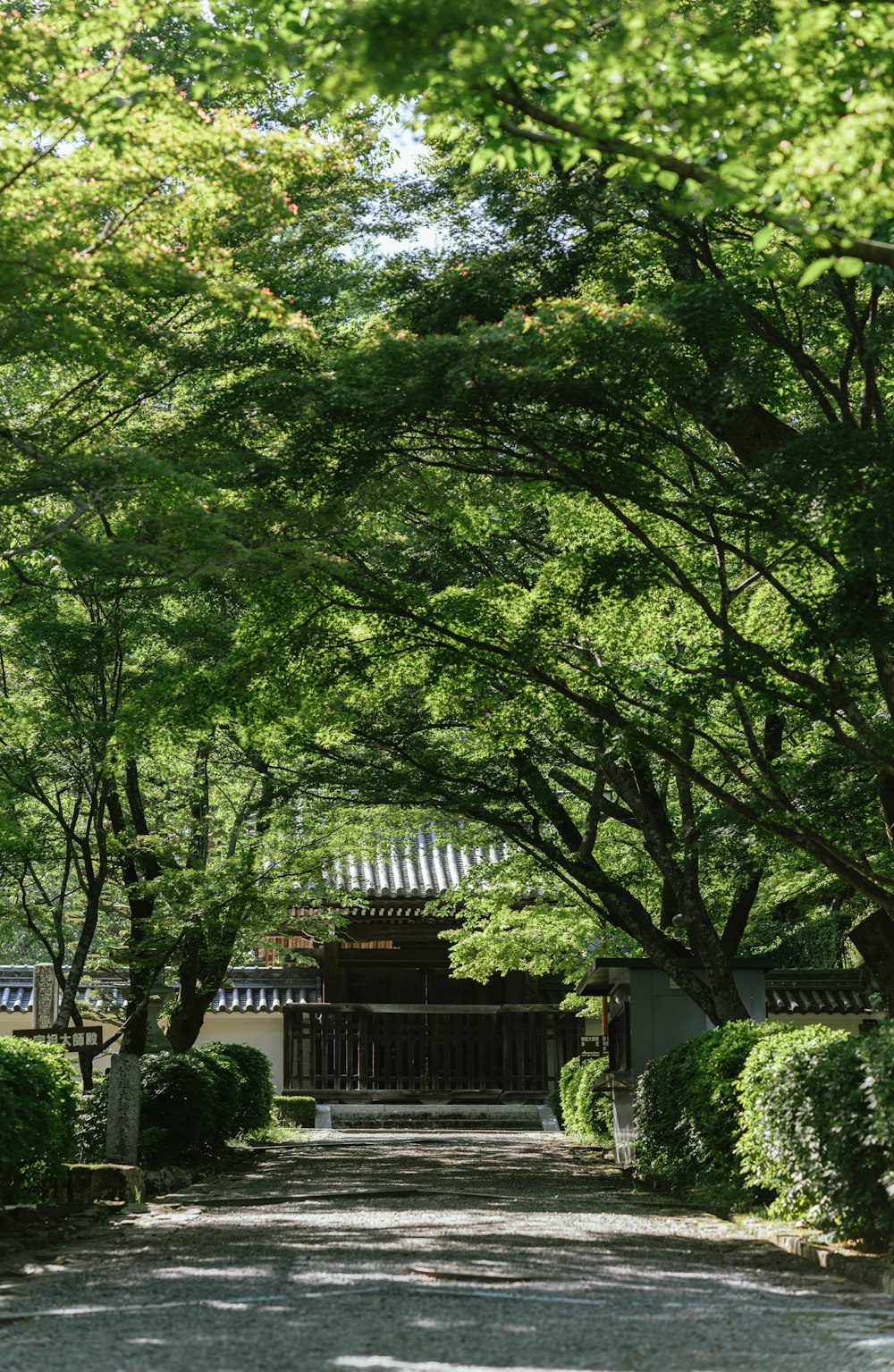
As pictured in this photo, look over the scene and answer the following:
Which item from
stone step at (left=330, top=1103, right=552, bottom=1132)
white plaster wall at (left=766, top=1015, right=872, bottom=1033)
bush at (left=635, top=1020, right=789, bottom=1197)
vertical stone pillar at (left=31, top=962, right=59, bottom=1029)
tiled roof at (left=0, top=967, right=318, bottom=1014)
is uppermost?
tiled roof at (left=0, top=967, right=318, bottom=1014)

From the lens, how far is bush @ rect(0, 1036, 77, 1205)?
352 inches

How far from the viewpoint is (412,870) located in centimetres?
2959

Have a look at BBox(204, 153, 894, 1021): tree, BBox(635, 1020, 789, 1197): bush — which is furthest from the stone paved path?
BBox(204, 153, 894, 1021): tree

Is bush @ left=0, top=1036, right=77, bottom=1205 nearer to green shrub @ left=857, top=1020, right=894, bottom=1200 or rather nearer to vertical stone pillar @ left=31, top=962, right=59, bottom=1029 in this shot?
vertical stone pillar @ left=31, top=962, right=59, bottom=1029

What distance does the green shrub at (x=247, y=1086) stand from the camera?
17.8m

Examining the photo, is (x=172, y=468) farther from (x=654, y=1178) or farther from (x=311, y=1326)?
(x=654, y=1178)

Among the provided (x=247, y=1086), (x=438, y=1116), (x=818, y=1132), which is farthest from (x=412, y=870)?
(x=818, y=1132)

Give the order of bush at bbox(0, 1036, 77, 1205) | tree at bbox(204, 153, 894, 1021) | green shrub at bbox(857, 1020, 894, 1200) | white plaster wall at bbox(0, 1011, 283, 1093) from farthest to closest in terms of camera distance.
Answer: white plaster wall at bbox(0, 1011, 283, 1093)
tree at bbox(204, 153, 894, 1021)
bush at bbox(0, 1036, 77, 1205)
green shrub at bbox(857, 1020, 894, 1200)

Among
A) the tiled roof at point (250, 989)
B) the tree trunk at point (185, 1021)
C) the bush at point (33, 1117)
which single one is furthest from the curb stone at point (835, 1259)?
the tiled roof at point (250, 989)

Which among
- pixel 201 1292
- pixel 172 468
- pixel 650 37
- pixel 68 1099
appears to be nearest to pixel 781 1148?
pixel 201 1292

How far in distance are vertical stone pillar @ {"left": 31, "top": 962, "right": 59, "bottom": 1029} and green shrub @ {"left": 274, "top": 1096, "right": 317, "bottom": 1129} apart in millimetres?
9714

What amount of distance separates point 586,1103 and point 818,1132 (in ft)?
Answer: 43.3

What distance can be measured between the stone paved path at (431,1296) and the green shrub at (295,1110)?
13.5 meters

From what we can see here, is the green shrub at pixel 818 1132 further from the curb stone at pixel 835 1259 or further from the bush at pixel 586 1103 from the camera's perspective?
the bush at pixel 586 1103
